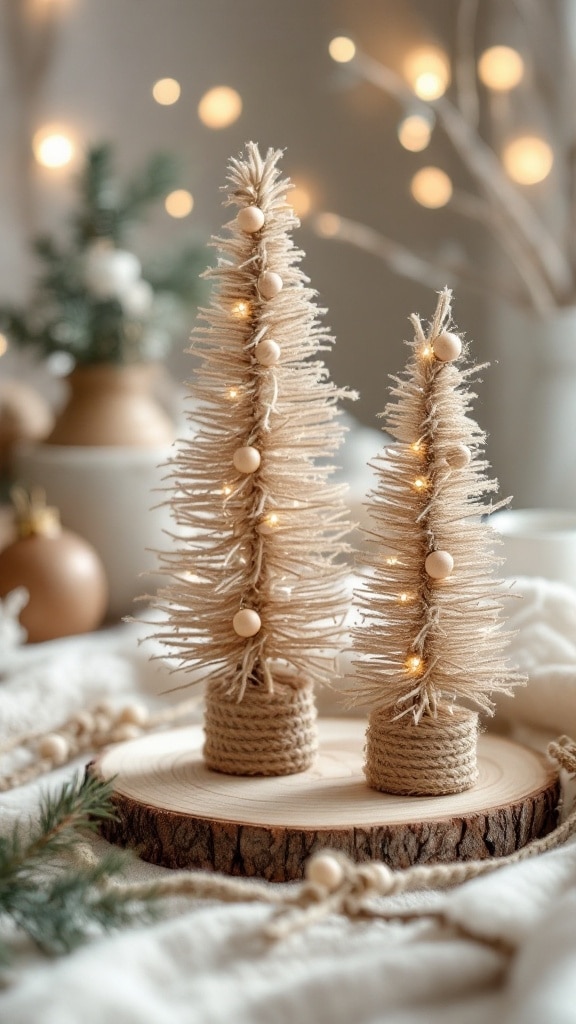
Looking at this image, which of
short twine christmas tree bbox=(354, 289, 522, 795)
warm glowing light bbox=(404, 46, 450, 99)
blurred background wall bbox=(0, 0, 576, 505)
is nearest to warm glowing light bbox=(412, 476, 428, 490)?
short twine christmas tree bbox=(354, 289, 522, 795)

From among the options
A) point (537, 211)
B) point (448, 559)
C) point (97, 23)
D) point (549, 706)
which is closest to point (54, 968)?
point (448, 559)

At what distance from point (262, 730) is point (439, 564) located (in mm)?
157

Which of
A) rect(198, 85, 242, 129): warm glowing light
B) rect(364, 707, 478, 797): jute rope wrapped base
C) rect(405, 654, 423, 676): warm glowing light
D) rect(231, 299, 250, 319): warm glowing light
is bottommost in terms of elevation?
rect(364, 707, 478, 797): jute rope wrapped base

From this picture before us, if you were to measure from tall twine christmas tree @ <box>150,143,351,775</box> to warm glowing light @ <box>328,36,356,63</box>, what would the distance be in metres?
1.06

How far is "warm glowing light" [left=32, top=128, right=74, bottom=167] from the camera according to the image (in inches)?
67.1

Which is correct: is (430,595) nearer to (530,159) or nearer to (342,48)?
(530,159)

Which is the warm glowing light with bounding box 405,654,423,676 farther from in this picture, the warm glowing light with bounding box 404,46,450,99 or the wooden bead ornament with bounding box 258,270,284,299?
the warm glowing light with bounding box 404,46,450,99

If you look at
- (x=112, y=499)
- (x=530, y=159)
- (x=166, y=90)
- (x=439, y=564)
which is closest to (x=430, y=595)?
(x=439, y=564)

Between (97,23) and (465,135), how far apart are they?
645 millimetres

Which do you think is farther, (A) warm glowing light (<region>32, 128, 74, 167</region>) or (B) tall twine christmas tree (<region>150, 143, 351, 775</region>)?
(A) warm glowing light (<region>32, 128, 74, 167</region>)

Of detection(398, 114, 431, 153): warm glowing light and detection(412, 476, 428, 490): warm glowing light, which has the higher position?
detection(398, 114, 431, 153): warm glowing light

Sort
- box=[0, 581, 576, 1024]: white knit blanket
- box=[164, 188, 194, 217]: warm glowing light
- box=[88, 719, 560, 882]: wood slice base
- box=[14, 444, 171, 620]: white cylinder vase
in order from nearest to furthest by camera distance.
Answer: box=[0, 581, 576, 1024]: white knit blanket
box=[88, 719, 560, 882]: wood slice base
box=[14, 444, 171, 620]: white cylinder vase
box=[164, 188, 194, 217]: warm glowing light

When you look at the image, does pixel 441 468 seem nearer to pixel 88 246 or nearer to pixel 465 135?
pixel 88 246

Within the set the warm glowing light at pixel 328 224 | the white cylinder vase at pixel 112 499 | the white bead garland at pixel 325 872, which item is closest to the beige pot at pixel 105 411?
the white cylinder vase at pixel 112 499
